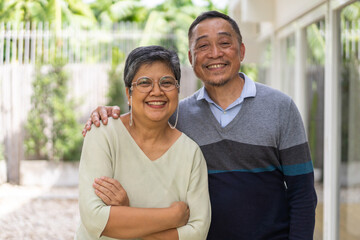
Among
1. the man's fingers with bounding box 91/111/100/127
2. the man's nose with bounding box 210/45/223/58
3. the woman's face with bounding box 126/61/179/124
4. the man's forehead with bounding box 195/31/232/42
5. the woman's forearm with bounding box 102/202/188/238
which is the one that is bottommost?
the woman's forearm with bounding box 102/202/188/238

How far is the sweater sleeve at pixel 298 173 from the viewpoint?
216 cm

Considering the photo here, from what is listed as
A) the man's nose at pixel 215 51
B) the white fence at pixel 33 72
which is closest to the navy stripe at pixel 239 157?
the man's nose at pixel 215 51

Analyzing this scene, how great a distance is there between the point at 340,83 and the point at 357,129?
1.65ft

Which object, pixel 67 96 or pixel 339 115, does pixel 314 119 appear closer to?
pixel 339 115

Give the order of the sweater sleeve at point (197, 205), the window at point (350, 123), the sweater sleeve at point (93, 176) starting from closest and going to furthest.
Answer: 1. the sweater sleeve at point (93, 176)
2. the sweater sleeve at point (197, 205)
3. the window at point (350, 123)

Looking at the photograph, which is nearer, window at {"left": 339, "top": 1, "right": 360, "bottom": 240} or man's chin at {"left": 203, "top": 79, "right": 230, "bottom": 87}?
man's chin at {"left": 203, "top": 79, "right": 230, "bottom": 87}

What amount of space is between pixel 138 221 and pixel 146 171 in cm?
24

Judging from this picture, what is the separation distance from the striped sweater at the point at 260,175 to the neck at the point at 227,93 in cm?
15

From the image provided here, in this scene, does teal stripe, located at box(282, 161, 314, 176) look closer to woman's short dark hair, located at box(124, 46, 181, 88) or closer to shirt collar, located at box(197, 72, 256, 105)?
shirt collar, located at box(197, 72, 256, 105)

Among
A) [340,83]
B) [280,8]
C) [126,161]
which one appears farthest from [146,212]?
[280,8]

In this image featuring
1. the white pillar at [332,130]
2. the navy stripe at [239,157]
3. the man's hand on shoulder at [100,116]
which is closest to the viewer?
the man's hand on shoulder at [100,116]

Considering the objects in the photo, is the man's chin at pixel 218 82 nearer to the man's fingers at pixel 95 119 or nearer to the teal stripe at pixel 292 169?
the teal stripe at pixel 292 169

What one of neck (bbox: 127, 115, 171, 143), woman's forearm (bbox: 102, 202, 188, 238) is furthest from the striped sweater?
woman's forearm (bbox: 102, 202, 188, 238)

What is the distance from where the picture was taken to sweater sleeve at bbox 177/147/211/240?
196cm
